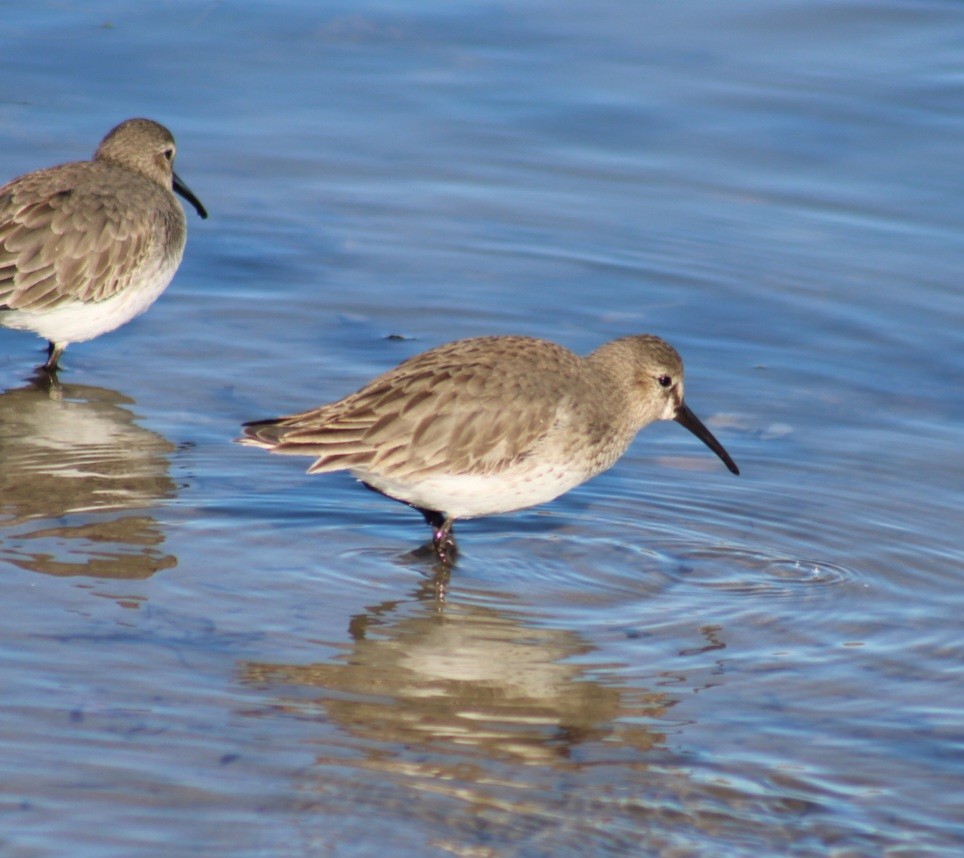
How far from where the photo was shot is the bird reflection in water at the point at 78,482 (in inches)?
311

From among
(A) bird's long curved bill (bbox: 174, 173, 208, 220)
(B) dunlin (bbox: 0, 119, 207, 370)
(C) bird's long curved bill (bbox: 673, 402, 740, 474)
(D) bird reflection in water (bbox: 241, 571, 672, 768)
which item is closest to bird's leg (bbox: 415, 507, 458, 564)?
(D) bird reflection in water (bbox: 241, 571, 672, 768)

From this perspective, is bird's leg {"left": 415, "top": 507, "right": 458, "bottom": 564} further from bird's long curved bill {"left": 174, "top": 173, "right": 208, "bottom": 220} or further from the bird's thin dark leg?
bird's long curved bill {"left": 174, "top": 173, "right": 208, "bottom": 220}

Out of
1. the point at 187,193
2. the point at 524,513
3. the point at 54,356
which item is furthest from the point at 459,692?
the point at 187,193

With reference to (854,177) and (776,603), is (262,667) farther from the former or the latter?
(854,177)

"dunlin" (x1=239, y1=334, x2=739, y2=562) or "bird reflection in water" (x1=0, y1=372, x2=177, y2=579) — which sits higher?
"dunlin" (x1=239, y1=334, x2=739, y2=562)

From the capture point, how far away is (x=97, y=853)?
5.48 metres

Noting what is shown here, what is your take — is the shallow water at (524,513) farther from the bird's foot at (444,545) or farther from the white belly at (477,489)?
the white belly at (477,489)

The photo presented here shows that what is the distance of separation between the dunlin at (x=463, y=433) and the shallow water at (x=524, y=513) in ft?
1.37

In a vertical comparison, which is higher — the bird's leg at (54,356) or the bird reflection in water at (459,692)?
the bird's leg at (54,356)

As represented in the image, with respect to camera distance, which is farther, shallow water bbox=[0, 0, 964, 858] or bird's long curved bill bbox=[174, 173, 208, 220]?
bird's long curved bill bbox=[174, 173, 208, 220]

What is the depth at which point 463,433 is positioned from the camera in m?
8.05

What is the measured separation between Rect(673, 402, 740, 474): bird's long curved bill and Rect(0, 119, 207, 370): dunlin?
377cm

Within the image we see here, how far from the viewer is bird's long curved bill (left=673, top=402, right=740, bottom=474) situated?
8.93 m

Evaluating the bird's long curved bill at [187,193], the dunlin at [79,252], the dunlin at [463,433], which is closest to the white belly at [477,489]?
the dunlin at [463,433]
